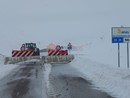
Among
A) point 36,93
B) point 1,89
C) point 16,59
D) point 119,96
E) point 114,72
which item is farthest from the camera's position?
point 16,59

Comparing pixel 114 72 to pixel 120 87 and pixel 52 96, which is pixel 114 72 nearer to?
pixel 120 87

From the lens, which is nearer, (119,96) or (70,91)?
(119,96)

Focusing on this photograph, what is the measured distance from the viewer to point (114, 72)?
19.6 metres

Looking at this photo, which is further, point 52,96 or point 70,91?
point 70,91

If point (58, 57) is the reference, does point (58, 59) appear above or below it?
below

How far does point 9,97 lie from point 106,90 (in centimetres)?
396

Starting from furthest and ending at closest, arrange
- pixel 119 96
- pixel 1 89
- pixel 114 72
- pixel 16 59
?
pixel 16 59
pixel 114 72
pixel 1 89
pixel 119 96

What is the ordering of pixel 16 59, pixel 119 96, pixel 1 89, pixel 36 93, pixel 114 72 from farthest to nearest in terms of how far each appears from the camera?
pixel 16 59, pixel 114 72, pixel 1 89, pixel 36 93, pixel 119 96

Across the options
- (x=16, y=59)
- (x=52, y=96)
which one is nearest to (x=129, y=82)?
(x=52, y=96)

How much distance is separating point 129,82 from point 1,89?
208 inches

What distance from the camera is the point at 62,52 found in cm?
4178

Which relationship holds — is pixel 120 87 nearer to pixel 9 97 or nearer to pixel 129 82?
pixel 129 82

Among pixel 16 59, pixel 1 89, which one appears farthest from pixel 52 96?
pixel 16 59

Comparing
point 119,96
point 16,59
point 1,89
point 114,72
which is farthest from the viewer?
point 16,59
